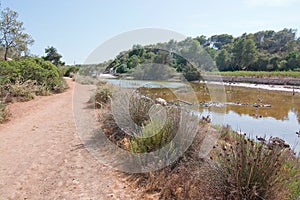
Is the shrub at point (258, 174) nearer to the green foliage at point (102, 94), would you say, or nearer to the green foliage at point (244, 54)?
the green foliage at point (102, 94)

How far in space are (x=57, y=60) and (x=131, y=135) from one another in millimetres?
28234

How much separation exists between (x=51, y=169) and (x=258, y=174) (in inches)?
96.6

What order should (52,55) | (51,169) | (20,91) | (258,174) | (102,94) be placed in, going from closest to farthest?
(258,174) < (51,169) < (102,94) < (20,91) < (52,55)

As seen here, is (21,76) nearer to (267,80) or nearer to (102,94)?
(102,94)

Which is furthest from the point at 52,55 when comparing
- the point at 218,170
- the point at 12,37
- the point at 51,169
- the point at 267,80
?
the point at 218,170

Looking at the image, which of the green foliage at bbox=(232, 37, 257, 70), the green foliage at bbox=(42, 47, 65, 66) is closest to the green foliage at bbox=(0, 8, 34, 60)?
the green foliage at bbox=(42, 47, 65, 66)

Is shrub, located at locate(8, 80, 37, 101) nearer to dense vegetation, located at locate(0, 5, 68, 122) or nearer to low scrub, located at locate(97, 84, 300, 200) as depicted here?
dense vegetation, located at locate(0, 5, 68, 122)

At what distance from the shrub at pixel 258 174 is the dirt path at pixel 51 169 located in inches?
41.3

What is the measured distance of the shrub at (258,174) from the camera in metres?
2.08

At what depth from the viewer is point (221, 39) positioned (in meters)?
71.9

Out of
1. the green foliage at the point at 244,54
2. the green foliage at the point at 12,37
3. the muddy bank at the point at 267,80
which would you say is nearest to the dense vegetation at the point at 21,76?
the green foliage at the point at 12,37

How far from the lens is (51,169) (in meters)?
3.23

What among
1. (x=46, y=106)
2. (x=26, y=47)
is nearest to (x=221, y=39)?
(x=26, y=47)

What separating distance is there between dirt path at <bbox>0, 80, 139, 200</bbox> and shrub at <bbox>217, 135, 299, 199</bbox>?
41.3 inches
